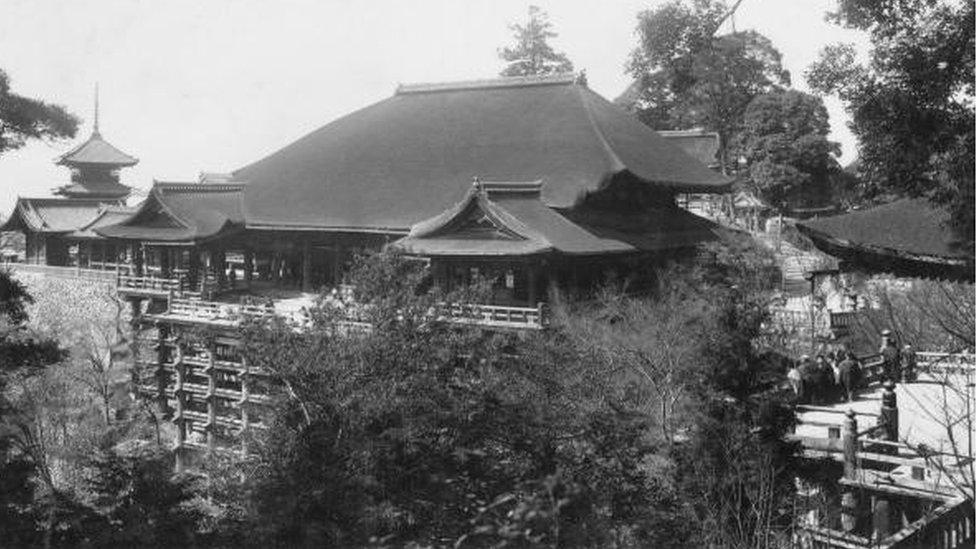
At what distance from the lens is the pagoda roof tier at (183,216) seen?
86.5 ft

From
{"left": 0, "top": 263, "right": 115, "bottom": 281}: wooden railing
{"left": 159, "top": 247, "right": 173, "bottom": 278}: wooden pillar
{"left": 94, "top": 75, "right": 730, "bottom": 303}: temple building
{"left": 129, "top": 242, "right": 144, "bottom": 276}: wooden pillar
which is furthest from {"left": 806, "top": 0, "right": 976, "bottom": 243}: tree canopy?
{"left": 0, "top": 263, "right": 115, "bottom": 281}: wooden railing

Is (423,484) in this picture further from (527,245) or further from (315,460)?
(527,245)

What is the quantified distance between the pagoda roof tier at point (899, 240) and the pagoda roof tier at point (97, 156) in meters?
48.0

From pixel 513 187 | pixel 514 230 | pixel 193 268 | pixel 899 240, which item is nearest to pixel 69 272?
pixel 193 268

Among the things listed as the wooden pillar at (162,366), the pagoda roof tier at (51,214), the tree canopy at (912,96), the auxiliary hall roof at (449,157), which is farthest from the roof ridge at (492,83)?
the tree canopy at (912,96)

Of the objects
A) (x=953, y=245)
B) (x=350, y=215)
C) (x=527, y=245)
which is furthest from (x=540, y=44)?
(x=953, y=245)

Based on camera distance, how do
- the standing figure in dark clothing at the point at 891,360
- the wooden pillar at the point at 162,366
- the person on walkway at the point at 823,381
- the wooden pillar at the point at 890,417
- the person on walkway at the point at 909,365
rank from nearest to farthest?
the wooden pillar at the point at 890,417 < the standing figure in dark clothing at the point at 891,360 < the person on walkway at the point at 823,381 < the person on walkway at the point at 909,365 < the wooden pillar at the point at 162,366

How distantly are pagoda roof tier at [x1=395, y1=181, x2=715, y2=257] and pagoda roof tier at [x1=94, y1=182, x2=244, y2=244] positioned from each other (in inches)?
→ 310

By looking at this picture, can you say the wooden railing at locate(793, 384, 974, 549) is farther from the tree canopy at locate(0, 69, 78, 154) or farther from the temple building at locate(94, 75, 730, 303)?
the tree canopy at locate(0, 69, 78, 154)

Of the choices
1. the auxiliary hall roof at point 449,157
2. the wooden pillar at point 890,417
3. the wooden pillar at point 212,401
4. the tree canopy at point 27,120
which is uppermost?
the auxiliary hall roof at point 449,157

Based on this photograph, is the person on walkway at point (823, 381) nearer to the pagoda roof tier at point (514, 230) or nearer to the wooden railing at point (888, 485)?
the wooden railing at point (888, 485)

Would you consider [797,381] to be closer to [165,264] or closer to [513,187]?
Answer: [513,187]

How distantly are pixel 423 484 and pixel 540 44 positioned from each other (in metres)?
37.5

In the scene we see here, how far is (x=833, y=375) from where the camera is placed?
17.7 meters
